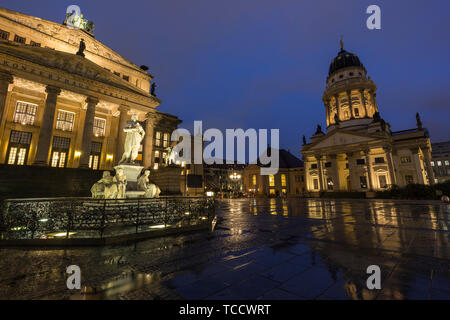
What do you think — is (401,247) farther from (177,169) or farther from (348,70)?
(348,70)

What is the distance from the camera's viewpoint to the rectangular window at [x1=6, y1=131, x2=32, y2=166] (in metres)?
21.3

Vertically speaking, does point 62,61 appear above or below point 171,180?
above

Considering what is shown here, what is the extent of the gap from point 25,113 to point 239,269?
32.6m

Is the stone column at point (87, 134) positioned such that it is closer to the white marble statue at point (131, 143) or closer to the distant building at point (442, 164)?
the white marble statue at point (131, 143)

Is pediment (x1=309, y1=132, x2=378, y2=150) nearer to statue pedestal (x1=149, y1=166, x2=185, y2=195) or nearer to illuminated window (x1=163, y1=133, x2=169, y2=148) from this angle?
illuminated window (x1=163, y1=133, x2=169, y2=148)

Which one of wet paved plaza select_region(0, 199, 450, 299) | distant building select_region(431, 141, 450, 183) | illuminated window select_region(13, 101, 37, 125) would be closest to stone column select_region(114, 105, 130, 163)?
illuminated window select_region(13, 101, 37, 125)

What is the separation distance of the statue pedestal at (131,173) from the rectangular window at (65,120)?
20904 mm

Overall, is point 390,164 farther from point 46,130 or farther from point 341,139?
point 46,130

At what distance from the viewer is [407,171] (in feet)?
127

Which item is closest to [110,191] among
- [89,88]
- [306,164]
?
[89,88]

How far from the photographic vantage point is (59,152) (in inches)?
938

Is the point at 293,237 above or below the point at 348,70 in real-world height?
below

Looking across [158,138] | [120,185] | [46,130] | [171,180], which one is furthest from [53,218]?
[158,138]
